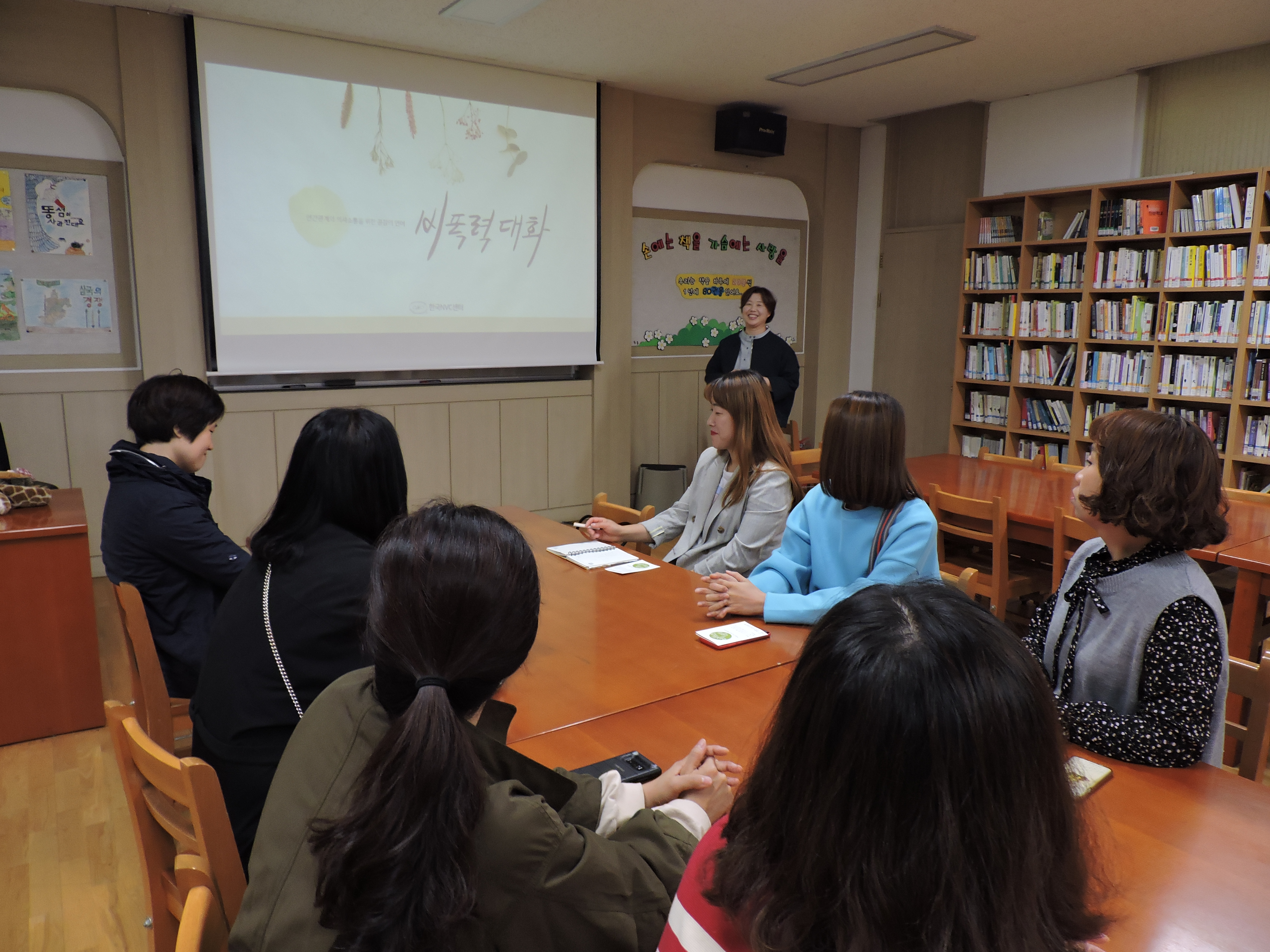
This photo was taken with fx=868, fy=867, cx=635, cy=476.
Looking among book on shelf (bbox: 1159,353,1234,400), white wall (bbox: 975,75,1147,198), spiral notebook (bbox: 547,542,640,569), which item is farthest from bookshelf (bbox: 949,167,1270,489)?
spiral notebook (bbox: 547,542,640,569)

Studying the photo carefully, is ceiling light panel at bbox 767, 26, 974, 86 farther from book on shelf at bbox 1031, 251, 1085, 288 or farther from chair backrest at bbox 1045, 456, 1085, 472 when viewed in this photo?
chair backrest at bbox 1045, 456, 1085, 472

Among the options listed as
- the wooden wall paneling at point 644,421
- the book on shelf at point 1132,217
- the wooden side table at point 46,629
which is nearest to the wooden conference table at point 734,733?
the wooden side table at point 46,629

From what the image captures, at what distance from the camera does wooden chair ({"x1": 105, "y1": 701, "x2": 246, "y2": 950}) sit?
116 cm

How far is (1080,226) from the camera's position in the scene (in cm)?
556

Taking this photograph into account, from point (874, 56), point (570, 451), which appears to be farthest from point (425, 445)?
point (874, 56)

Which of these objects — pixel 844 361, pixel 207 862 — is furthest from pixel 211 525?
pixel 844 361

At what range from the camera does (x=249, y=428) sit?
4773mm

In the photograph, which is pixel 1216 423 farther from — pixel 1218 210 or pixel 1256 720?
pixel 1256 720

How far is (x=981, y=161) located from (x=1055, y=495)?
364 cm

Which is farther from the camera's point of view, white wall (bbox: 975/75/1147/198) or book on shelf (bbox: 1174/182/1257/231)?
white wall (bbox: 975/75/1147/198)

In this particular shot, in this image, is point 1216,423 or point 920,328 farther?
point 920,328

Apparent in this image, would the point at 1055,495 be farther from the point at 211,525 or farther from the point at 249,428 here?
the point at 249,428

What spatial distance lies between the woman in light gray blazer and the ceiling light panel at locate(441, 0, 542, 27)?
2.45 meters

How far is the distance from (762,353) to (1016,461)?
75.9 inches
